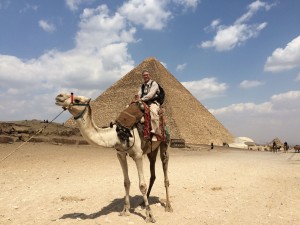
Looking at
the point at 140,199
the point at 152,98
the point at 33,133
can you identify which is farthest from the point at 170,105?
the point at 152,98

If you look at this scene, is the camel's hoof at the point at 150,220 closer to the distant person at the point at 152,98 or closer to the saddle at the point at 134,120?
the saddle at the point at 134,120

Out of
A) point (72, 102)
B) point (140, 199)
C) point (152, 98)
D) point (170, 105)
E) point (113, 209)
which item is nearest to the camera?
point (72, 102)

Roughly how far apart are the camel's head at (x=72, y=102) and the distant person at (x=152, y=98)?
124cm

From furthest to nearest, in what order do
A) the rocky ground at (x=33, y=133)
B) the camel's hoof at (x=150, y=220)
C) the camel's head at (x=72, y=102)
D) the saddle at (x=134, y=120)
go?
the rocky ground at (x=33, y=133) < the saddle at (x=134, y=120) < the camel's hoof at (x=150, y=220) < the camel's head at (x=72, y=102)

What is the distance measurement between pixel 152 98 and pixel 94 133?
1471mm

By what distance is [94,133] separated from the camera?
4.99 meters

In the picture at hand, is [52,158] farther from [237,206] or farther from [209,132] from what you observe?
[209,132]

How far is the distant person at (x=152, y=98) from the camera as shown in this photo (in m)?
5.80

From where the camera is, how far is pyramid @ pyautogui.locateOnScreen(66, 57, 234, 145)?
77.8 metres

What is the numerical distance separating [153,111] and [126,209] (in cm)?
172

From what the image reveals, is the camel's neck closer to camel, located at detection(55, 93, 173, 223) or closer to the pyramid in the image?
camel, located at detection(55, 93, 173, 223)

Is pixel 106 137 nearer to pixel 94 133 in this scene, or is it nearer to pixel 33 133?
pixel 94 133

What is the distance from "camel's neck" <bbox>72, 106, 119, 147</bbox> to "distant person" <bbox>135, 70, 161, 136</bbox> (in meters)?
0.82

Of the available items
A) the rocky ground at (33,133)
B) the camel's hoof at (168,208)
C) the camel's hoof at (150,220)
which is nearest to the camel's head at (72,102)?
the camel's hoof at (150,220)
